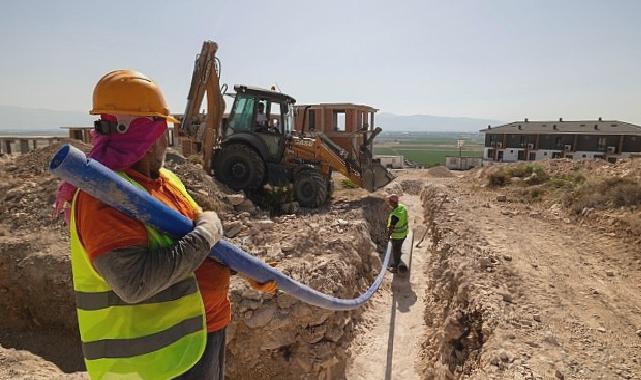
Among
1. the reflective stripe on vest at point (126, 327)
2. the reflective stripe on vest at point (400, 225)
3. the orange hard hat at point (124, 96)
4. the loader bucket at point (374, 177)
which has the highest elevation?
the orange hard hat at point (124, 96)

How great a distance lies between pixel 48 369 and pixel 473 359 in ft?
16.3

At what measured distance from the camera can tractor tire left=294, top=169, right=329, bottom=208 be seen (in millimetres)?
10609

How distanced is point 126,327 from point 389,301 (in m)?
6.68

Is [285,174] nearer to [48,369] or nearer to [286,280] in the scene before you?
[48,369]

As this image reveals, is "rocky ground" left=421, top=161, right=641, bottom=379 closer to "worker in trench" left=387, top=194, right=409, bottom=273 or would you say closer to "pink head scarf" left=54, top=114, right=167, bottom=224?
"worker in trench" left=387, top=194, right=409, bottom=273

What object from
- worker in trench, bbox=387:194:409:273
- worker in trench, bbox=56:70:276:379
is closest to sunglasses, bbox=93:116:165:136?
worker in trench, bbox=56:70:276:379

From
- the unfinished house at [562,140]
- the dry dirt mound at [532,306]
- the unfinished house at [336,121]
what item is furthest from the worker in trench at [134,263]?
the unfinished house at [562,140]

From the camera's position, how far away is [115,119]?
1621 millimetres

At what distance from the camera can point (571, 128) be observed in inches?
1444

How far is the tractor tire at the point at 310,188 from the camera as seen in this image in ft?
34.8

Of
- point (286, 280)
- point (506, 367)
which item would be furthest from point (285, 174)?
point (286, 280)

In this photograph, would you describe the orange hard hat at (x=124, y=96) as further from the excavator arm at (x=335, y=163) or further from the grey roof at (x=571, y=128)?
the grey roof at (x=571, y=128)

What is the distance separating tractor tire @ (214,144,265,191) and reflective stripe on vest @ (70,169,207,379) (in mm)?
8944

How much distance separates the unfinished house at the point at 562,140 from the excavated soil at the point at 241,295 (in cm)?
3348
